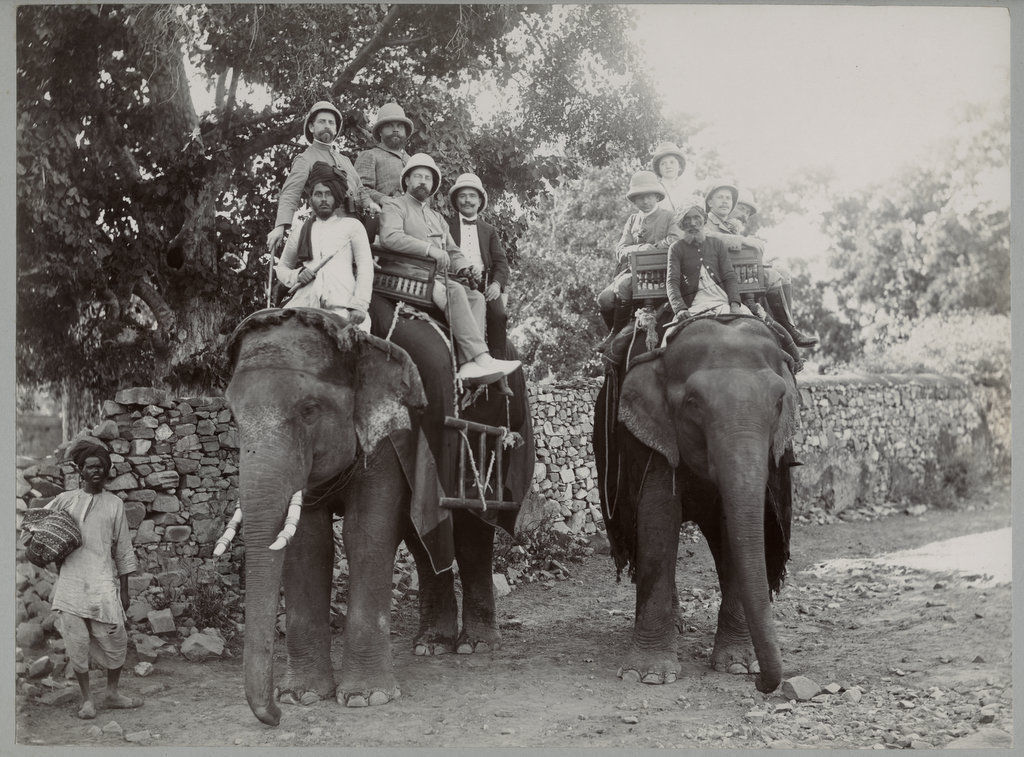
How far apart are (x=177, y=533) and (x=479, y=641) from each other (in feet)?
7.79

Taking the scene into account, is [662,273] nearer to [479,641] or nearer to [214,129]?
[479,641]

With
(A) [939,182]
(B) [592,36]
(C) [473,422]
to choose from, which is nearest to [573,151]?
(B) [592,36]

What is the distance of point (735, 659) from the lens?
21.2 ft

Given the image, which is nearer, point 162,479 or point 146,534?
point 146,534

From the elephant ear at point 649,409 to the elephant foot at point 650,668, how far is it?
3.83ft

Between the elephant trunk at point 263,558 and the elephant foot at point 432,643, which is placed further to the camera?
the elephant foot at point 432,643

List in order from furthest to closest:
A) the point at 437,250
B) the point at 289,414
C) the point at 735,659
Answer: the point at 437,250
the point at 735,659
the point at 289,414

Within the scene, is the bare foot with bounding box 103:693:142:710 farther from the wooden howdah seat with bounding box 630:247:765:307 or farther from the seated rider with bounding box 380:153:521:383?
the wooden howdah seat with bounding box 630:247:765:307

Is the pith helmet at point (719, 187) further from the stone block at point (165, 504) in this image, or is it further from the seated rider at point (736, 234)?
the stone block at point (165, 504)

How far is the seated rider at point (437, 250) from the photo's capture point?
263 inches

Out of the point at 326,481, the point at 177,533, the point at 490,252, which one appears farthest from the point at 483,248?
the point at 177,533

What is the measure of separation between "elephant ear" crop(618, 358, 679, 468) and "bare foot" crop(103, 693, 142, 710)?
3279 mm

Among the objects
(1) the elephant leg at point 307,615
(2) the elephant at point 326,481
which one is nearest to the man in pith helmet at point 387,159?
(2) the elephant at point 326,481

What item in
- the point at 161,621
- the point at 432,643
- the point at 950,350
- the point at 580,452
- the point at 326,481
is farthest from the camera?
the point at 950,350
